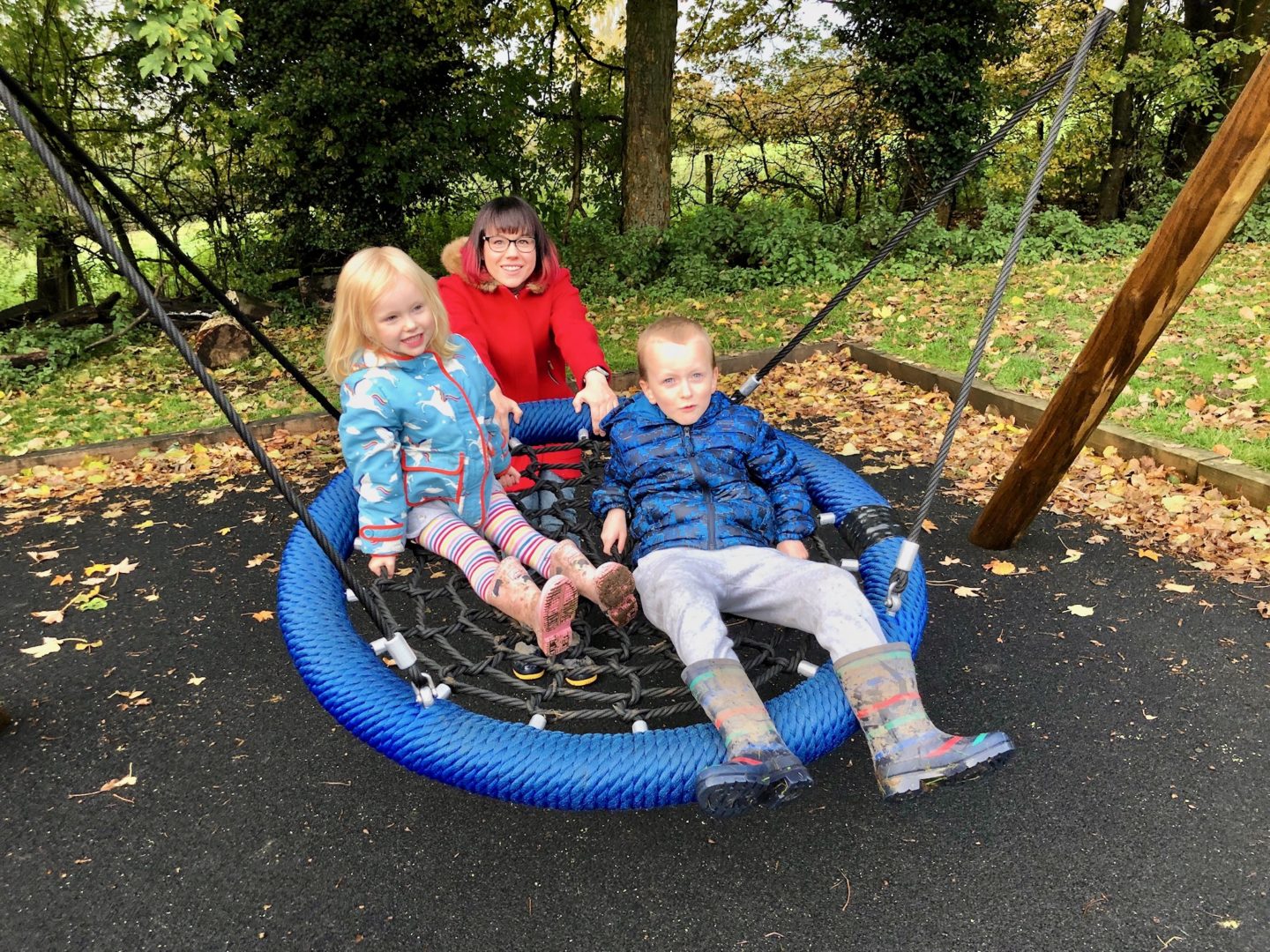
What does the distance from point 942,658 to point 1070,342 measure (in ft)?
11.4

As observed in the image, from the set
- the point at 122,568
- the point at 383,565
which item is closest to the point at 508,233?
the point at 383,565

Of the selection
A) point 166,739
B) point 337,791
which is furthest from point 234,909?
point 166,739

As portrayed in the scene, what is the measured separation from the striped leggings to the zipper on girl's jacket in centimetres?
45

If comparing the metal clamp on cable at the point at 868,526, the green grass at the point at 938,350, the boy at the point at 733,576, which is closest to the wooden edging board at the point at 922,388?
the green grass at the point at 938,350

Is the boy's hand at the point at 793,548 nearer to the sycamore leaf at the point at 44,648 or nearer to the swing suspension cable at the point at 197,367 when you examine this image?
the swing suspension cable at the point at 197,367

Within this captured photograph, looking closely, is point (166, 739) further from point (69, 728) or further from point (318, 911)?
point (318, 911)

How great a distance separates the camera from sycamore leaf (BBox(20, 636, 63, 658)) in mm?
3031

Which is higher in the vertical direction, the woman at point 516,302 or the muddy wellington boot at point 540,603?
the woman at point 516,302

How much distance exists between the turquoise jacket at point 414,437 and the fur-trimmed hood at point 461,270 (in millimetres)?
487

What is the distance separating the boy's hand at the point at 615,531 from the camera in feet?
7.71

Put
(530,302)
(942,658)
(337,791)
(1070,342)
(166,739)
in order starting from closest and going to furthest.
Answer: (337,791)
(166,739)
(942,658)
(530,302)
(1070,342)

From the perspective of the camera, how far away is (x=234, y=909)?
192 cm

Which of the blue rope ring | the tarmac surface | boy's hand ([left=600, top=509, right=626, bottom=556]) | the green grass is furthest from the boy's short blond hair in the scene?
the green grass

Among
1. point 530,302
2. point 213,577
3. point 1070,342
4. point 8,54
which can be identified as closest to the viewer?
point 530,302
